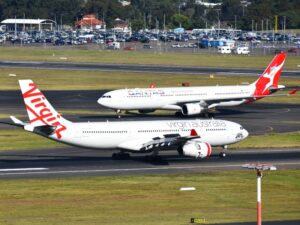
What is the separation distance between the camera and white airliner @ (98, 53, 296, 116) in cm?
11856

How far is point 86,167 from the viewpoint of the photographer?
274 feet

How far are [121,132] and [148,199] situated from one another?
1626 centimetres

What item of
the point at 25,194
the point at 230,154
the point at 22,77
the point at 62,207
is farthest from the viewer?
the point at 22,77

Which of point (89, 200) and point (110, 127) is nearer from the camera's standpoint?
point (89, 200)

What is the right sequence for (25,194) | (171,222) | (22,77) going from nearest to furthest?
(171,222) → (25,194) → (22,77)

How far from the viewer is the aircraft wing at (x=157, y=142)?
84.0 m

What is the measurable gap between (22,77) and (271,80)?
190 ft

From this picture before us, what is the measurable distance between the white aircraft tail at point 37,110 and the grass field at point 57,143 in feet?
41.5

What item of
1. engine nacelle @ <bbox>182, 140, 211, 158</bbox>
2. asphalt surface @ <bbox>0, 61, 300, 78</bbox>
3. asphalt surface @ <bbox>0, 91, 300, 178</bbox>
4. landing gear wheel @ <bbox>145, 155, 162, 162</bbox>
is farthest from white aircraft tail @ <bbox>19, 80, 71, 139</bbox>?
asphalt surface @ <bbox>0, 61, 300, 78</bbox>

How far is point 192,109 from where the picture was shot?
11844cm

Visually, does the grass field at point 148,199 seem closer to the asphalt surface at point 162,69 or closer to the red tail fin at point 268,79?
the red tail fin at point 268,79

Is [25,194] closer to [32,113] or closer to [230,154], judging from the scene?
[32,113]

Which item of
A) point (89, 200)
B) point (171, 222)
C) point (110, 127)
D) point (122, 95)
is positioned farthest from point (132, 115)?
point (171, 222)

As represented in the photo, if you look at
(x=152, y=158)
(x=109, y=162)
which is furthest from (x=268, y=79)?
(x=109, y=162)
